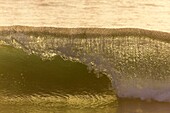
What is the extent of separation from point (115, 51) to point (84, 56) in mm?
92

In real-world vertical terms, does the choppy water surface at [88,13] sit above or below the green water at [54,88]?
above

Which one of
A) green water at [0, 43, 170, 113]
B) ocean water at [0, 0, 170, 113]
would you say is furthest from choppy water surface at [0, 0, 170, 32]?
green water at [0, 43, 170, 113]

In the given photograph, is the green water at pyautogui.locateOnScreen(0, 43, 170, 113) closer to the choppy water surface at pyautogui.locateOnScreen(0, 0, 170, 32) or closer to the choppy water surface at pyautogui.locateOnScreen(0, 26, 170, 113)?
the choppy water surface at pyautogui.locateOnScreen(0, 26, 170, 113)

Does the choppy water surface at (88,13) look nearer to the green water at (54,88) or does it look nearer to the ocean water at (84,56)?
the ocean water at (84,56)

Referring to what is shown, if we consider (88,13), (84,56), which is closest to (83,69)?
(84,56)

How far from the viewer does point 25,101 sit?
960mm

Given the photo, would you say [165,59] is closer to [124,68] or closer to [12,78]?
[124,68]

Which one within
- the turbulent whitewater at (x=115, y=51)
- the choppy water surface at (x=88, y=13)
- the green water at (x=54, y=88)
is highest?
the choppy water surface at (x=88, y=13)

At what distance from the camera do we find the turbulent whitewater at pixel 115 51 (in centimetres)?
94

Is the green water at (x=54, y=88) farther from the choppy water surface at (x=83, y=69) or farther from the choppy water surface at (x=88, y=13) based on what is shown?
the choppy water surface at (x=88, y=13)

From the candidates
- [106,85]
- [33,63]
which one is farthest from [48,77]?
[106,85]

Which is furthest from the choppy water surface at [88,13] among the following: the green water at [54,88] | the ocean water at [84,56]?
the green water at [54,88]

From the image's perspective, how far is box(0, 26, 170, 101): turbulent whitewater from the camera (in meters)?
0.94

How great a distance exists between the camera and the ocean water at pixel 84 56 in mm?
940
